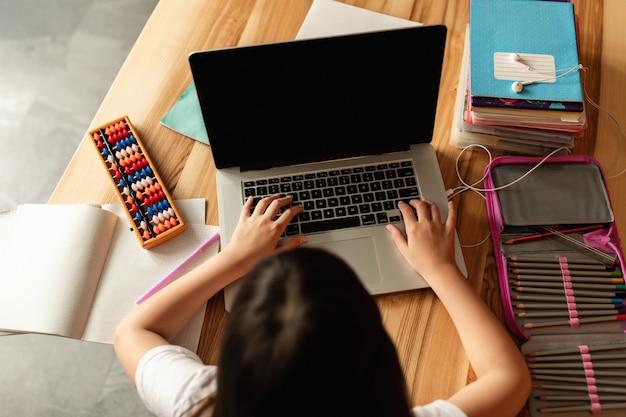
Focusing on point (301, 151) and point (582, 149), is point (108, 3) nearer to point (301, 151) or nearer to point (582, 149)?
point (301, 151)

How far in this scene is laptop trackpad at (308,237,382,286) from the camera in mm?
775

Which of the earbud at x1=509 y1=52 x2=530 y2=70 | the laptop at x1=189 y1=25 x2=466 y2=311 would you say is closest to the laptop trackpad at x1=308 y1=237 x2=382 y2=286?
the laptop at x1=189 y1=25 x2=466 y2=311

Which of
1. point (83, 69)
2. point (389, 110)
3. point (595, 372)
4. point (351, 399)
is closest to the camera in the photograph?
point (351, 399)

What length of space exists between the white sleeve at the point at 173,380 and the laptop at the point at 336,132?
0.37ft

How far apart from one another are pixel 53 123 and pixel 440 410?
5.30ft

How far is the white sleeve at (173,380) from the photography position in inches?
24.9

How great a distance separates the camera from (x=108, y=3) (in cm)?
193

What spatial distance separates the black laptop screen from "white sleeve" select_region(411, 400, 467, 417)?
0.40m

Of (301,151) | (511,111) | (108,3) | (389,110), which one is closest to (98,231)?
(301,151)

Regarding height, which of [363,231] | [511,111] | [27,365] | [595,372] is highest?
[511,111]

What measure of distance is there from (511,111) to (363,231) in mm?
Result: 301

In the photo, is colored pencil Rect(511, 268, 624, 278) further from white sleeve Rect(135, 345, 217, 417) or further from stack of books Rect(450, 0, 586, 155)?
white sleeve Rect(135, 345, 217, 417)

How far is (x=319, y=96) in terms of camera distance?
78 cm

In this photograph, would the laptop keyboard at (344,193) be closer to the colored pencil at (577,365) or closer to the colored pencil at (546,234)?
the colored pencil at (546,234)
